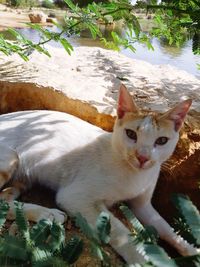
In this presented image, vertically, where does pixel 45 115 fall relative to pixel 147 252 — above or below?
below

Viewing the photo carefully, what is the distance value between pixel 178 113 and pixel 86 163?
0.64 meters

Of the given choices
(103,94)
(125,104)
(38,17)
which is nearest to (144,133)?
(125,104)

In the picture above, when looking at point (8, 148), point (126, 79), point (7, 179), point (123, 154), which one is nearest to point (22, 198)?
point (7, 179)

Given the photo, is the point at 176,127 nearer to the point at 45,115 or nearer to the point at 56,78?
the point at 45,115

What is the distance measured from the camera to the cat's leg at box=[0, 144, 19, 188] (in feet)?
6.96

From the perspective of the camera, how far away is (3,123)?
249cm

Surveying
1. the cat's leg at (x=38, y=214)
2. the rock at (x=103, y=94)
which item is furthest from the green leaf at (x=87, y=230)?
the rock at (x=103, y=94)

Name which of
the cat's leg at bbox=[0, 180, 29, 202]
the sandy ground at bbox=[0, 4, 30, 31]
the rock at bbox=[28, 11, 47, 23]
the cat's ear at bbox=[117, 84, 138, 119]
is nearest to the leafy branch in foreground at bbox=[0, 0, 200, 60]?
the cat's ear at bbox=[117, 84, 138, 119]

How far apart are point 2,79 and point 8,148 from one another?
104 cm

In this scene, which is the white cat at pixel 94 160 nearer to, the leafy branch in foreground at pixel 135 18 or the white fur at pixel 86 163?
the white fur at pixel 86 163

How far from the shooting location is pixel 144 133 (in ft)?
6.82

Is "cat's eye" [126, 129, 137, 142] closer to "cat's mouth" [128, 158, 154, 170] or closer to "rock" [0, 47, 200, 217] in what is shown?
"cat's mouth" [128, 158, 154, 170]

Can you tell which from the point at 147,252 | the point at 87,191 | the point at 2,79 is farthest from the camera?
the point at 2,79

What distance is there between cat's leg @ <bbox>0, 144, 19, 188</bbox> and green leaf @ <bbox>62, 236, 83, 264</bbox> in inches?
56.2
